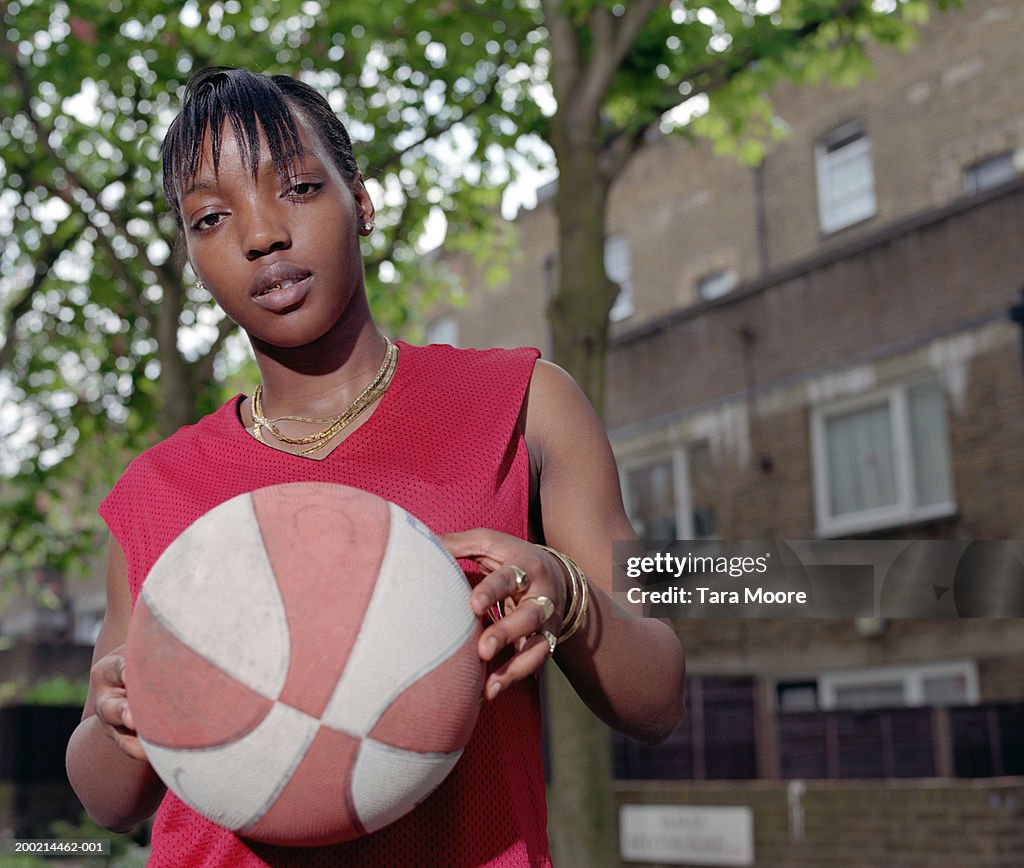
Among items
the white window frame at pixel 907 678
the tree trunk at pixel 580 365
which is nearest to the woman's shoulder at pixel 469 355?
the tree trunk at pixel 580 365

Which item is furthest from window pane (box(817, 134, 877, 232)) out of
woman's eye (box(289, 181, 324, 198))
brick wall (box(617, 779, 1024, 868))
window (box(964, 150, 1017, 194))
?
woman's eye (box(289, 181, 324, 198))

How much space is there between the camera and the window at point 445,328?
3500 centimetres

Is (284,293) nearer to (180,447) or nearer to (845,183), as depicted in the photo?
(180,447)

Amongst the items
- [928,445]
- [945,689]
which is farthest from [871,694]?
[928,445]

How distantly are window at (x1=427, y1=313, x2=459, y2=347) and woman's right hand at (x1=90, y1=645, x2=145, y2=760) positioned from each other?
106 ft

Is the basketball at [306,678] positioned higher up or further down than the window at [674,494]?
further down

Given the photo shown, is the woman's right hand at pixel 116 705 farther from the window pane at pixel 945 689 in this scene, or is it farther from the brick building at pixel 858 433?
the window pane at pixel 945 689

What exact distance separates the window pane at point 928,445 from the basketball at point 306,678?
55.0ft

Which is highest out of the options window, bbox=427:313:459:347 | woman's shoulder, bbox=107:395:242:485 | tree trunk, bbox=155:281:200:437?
window, bbox=427:313:459:347

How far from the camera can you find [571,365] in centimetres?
838

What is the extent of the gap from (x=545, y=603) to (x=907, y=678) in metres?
17.1

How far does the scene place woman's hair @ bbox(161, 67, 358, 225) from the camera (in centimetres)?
226

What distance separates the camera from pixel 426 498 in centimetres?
217

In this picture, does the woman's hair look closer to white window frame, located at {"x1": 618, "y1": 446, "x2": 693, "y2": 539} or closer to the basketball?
the basketball
